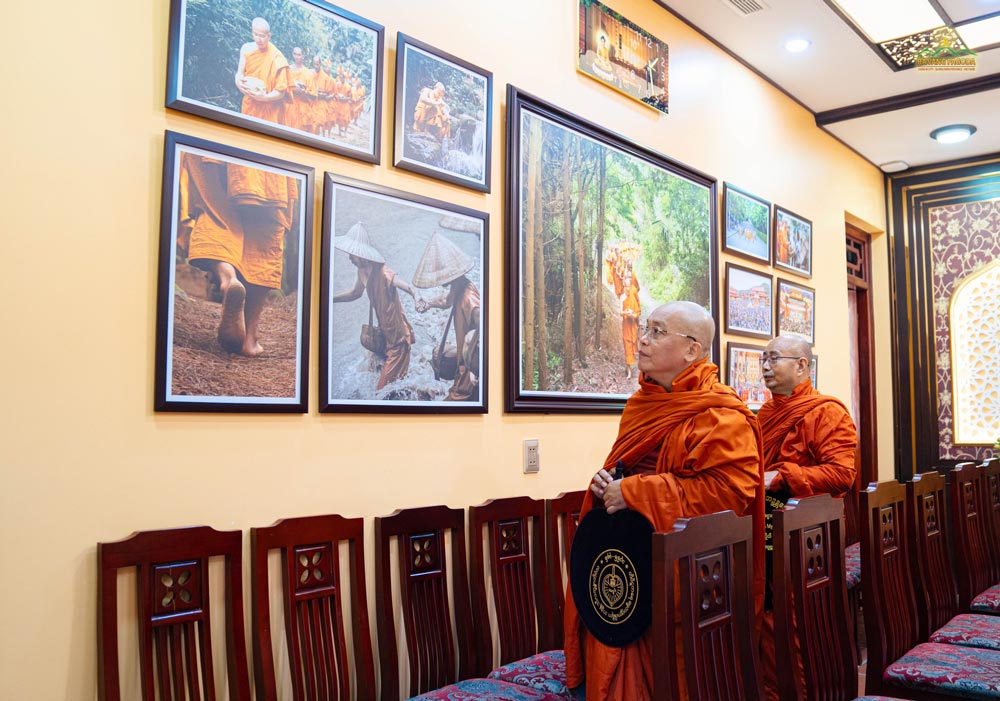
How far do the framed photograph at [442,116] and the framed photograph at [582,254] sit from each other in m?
0.16

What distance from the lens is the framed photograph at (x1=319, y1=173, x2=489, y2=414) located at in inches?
101

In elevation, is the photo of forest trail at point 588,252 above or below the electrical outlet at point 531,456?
above

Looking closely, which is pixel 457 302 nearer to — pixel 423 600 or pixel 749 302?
pixel 423 600

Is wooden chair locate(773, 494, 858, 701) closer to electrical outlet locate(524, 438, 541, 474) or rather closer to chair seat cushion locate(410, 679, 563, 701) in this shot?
chair seat cushion locate(410, 679, 563, 701)

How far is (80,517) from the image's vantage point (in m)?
1.98

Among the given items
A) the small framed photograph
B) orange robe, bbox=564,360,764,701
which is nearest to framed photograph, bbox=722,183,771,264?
the small framed photograph

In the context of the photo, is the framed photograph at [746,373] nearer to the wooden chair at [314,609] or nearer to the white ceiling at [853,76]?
the white ceiling at [853,76]

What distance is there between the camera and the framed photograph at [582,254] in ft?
10.6

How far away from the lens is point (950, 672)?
239 centimetres

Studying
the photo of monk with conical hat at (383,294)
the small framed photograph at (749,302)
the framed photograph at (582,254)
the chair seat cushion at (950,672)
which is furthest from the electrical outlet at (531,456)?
the small framed photograph at (749,302)

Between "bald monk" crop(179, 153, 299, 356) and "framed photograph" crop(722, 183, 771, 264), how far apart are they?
9.26 ft

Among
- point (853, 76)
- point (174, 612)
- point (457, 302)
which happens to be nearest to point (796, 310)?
point (853, 76)

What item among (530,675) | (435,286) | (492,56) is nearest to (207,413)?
(435,286)

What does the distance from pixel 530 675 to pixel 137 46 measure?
2.03 metres
